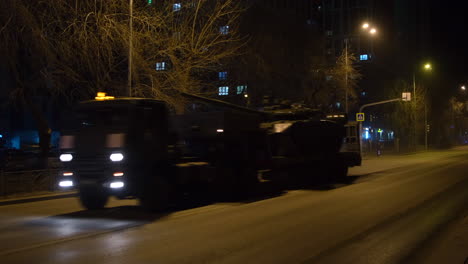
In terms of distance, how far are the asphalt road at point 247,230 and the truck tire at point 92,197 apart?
299 millimetres

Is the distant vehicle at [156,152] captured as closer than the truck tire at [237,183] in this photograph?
Yes

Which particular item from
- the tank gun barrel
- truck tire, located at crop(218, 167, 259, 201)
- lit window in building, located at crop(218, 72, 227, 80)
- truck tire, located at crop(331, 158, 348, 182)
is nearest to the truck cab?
truck tire, located at crop(218, 167, 259, 201)

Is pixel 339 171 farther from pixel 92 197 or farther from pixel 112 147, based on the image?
pixel 112 147

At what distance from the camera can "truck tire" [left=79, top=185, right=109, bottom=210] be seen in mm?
12047

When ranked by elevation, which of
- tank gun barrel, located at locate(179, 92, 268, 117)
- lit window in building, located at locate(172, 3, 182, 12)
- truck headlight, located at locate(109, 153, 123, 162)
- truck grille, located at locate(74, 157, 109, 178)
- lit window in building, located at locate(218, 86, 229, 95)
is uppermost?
lit window in building, located at locate(172, 3, 182, 12)

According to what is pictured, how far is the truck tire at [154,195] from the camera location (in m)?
12.0

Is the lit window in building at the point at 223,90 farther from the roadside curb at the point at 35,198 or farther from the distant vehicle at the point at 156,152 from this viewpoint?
the roadside curb at the point at 35,198

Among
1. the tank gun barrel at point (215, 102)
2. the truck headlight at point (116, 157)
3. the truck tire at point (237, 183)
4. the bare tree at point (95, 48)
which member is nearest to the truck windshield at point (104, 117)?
the truck headlight at point (116, 157)

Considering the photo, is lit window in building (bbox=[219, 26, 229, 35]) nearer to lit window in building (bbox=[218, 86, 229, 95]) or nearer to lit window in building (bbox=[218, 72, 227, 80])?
lit window in building (bbox=[218, 72, 227, 80])

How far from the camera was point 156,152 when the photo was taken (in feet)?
40.1

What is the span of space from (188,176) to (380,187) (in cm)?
796

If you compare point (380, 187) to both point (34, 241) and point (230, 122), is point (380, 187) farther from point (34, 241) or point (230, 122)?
point (34, 241)

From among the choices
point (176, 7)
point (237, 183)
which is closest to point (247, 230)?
point (237, 183)

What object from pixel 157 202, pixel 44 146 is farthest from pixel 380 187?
pixel 44 146
